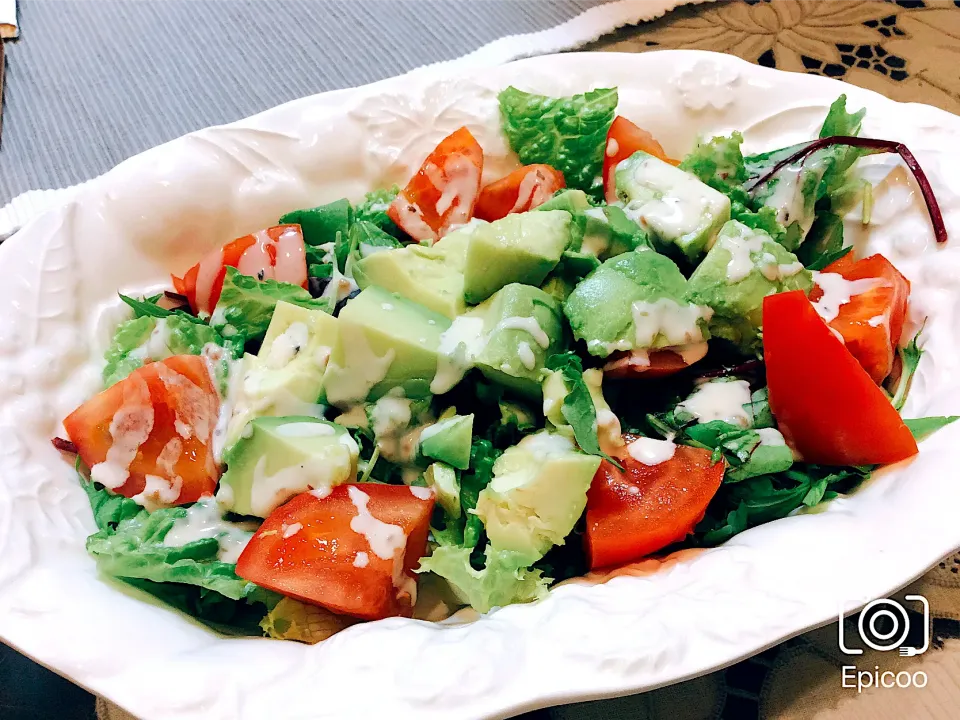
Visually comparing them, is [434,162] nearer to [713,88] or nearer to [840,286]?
[713,88]

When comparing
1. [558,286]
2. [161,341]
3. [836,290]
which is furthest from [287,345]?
[836,290]

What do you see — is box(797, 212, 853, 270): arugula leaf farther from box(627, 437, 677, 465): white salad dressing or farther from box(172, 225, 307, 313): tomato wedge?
box(172, 225, 307, 313): tomato wedge

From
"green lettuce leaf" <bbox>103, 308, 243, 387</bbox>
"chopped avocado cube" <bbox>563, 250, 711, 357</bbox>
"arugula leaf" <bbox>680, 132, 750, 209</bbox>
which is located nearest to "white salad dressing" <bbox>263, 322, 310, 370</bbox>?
"green lettuce leaf" <bbox>103, 308, 243, 387</bbox>

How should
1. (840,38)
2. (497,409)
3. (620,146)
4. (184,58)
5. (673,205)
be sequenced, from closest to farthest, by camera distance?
(497,409), (673,205), (620,146), (840,38), (184,58)

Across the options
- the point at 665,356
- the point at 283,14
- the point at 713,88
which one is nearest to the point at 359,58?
the point at 283,14

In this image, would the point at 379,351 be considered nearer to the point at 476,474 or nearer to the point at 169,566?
the point at 476,474

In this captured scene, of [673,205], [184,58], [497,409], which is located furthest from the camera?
[184,58]
